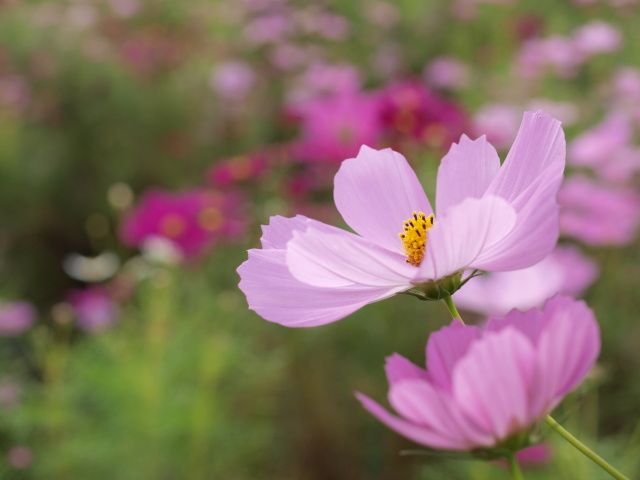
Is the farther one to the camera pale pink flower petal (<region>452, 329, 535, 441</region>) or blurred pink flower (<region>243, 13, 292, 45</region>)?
blurred pink flower (<region>243, 13, 292, 45</region>)

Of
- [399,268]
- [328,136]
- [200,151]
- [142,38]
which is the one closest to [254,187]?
[328,136]

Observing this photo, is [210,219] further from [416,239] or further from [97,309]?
[416,239]

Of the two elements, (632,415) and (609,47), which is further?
(609,47)

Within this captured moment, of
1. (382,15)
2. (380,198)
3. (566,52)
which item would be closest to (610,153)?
(380,198)

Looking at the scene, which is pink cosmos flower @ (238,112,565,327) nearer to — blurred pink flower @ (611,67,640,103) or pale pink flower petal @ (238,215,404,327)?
pale pink flower petal @ (238,215,404,327)

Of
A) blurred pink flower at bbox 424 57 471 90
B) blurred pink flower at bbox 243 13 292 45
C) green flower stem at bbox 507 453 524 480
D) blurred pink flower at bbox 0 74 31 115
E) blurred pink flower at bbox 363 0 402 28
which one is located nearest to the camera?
green flower stem at bbox 507 453 524 480

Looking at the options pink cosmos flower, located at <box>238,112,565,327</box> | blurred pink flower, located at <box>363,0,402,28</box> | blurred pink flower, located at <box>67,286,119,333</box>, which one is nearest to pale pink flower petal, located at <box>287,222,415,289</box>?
pink cosmos flower, located at <box>238,112,565,327</box>

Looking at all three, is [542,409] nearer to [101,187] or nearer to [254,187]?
[254,187]

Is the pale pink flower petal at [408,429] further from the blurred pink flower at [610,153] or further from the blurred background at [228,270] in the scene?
the blurred pink flower at [610,153]
